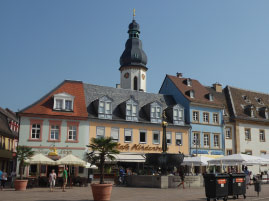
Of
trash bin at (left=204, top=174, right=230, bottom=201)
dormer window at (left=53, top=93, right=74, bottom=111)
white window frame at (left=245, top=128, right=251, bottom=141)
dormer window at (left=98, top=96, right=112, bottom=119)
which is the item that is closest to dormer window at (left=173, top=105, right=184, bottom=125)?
dormer window at (left=98, top=96, right=112, bottom=119)

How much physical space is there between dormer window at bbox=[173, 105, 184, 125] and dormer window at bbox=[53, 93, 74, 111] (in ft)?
40.8

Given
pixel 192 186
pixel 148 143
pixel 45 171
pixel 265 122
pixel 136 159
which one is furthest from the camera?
pixel 265 122

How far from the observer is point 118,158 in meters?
36.0

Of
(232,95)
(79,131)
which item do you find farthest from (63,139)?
(232,95)

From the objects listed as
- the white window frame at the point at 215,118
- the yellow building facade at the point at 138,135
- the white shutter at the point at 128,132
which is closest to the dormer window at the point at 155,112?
the yellow building facade at the point at 138,135

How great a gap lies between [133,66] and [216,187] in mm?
48286

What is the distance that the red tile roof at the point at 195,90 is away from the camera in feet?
145

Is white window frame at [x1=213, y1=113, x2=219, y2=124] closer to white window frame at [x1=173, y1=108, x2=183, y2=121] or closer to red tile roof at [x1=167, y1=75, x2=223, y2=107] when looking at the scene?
red tile roof at [x1=167, y1=75, x2=223, y2=107]

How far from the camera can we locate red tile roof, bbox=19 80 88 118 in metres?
34.7

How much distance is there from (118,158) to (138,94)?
10.2m

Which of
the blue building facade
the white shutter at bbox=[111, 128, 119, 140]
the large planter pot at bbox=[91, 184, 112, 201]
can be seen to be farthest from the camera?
the blue building facade

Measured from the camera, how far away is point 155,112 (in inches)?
1606

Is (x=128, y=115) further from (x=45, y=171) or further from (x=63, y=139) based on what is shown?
(x=45, y=171)

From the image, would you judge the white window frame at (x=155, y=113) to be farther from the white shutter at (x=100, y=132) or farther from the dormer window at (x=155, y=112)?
the white shutter at (x=100, y=132)
